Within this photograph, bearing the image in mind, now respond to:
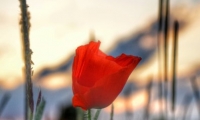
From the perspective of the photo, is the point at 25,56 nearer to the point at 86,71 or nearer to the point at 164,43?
the point at 86,71

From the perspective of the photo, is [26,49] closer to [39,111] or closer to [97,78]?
[39,111]

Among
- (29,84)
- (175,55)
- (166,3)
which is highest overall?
(166,3)

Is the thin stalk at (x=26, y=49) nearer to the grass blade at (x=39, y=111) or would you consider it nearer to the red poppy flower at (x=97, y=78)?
the grass blade at (x=39, y=111)

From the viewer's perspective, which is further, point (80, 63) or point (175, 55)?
point (175, 55)

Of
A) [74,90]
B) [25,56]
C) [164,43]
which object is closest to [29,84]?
[25,56]

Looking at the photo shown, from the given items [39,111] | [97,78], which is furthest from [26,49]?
[97,78]

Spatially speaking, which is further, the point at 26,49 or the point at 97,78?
the point at 97,78

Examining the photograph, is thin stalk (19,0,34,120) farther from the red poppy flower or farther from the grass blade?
the red poppy flower

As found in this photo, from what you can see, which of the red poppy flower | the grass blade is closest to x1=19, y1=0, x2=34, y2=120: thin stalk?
the grass blade
